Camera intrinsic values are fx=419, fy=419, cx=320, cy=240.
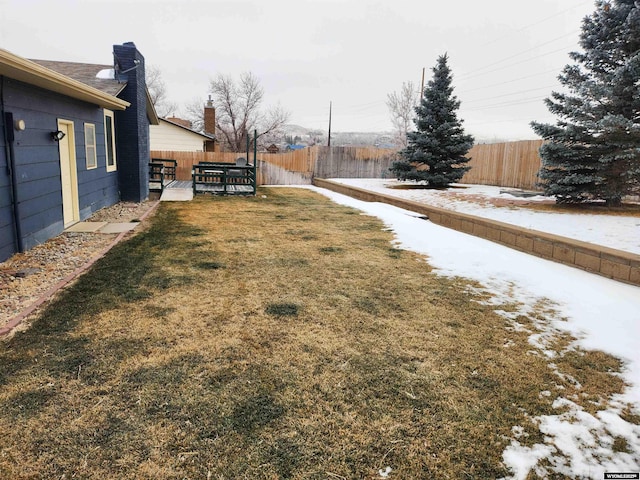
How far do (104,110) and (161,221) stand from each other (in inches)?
146

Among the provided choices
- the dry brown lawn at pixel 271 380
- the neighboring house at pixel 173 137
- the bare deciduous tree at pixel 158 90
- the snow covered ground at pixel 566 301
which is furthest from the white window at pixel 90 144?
the bare deciduous tree at pixel 158 90

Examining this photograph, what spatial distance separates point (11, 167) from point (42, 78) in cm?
122

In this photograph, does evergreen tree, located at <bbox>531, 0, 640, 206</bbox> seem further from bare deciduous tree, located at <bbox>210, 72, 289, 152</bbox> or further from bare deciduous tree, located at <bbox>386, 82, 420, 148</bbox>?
bare deciduous tree, located at <bbox>210, 72, 289, 152</bbox>

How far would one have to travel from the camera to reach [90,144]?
888cm

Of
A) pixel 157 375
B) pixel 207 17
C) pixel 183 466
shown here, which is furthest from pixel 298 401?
pixel 207 17

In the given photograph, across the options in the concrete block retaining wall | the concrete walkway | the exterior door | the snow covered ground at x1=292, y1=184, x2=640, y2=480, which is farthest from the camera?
the concrete walkway

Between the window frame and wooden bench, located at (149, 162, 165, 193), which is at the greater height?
the window frame

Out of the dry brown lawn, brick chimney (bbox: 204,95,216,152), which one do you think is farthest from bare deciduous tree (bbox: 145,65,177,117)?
the dry brown lawn

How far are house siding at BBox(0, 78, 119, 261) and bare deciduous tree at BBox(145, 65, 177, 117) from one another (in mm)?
45167

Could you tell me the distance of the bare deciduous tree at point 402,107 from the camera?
41281 millimetres

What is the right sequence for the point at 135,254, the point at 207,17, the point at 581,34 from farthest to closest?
1. the point at 207,17
2. the point at 581,34
3. the point at 135,254

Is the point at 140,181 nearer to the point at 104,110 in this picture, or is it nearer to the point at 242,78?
the point at 104,110

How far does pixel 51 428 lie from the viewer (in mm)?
2064

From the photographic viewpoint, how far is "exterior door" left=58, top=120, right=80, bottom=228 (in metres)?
7.39
